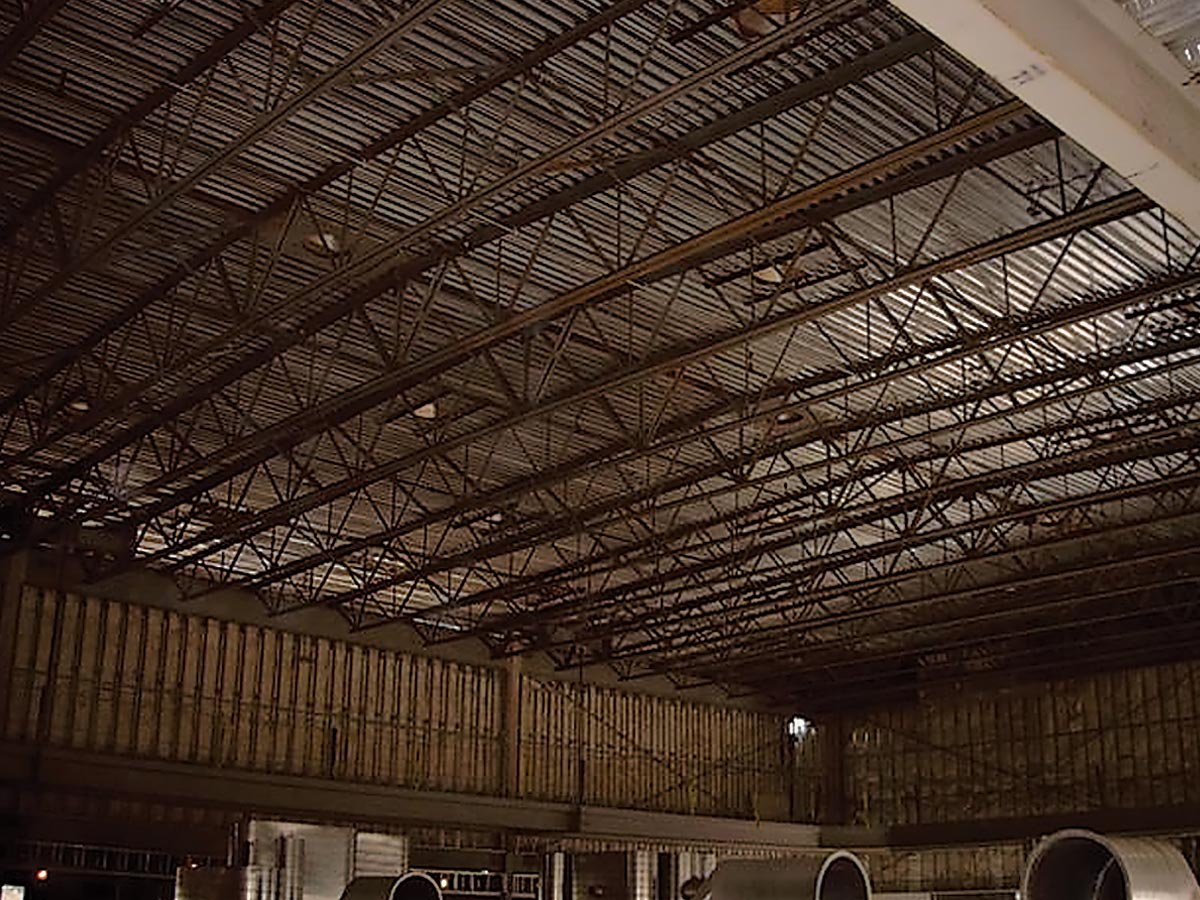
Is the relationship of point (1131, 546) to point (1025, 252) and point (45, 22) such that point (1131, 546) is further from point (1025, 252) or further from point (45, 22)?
point (45, 22)

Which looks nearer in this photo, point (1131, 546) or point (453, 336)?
point (453, 336)

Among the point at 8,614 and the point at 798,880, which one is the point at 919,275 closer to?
the point at 798,880

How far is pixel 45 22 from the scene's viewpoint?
16844mm

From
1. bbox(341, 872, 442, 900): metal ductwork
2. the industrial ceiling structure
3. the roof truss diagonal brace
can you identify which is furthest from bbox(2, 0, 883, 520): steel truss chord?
bbox(341, 872, 442, 900): metal ductwork

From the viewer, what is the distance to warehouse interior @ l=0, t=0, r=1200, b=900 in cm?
1738

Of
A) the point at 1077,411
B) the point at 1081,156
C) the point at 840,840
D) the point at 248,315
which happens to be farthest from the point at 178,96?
the point at 840,840

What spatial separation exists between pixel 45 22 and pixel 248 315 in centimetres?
557

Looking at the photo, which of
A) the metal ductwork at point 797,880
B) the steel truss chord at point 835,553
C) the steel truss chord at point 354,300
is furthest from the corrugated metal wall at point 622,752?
the metal ductwork at point 797,880

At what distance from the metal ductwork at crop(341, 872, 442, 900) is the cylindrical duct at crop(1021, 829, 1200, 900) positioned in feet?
27.7

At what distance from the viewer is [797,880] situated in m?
9.05

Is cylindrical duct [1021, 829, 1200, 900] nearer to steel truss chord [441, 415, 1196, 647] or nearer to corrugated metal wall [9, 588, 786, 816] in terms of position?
steel truss chord [441, 415, 1196, 647]

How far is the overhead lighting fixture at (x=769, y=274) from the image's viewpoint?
22453 millimetres

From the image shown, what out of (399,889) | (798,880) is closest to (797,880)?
(798,880)

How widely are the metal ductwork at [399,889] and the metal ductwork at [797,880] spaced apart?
266 inches
